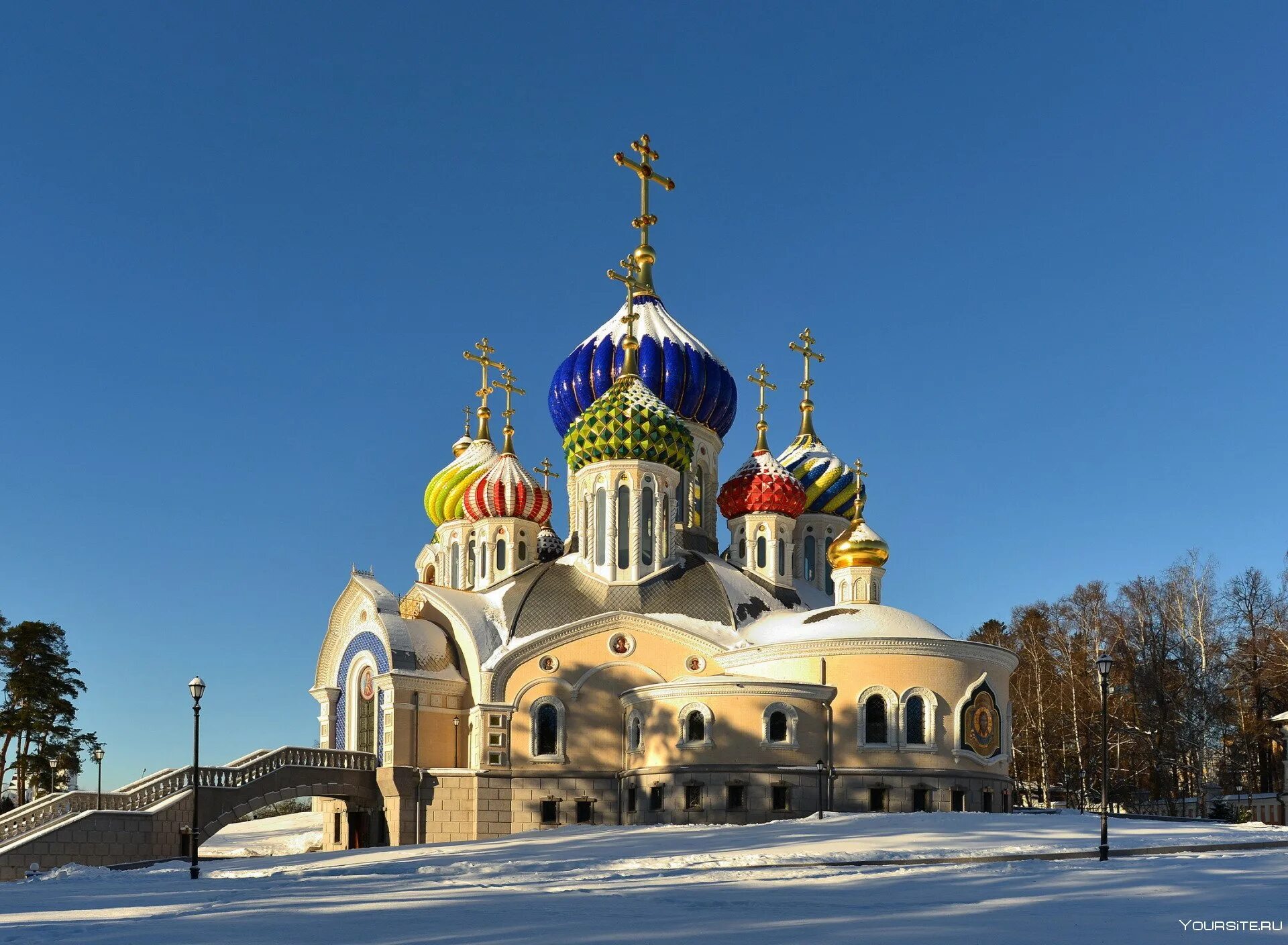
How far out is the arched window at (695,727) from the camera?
109ft

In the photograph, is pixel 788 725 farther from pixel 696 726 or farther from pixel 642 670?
pixel 642 670

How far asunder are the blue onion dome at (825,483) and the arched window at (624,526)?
812 centimetres

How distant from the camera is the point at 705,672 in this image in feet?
117

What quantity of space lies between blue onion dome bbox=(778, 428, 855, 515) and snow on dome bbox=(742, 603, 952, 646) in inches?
337

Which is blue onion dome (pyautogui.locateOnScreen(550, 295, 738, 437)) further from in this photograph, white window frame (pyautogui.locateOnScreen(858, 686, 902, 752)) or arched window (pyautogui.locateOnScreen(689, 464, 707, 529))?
white window frame (pyautogui.locateOnScreen(858, 686, 902, 752))

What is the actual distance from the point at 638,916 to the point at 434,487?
30543 mm

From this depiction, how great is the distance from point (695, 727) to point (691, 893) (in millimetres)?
16284

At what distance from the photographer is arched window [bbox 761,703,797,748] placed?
32.9 metres

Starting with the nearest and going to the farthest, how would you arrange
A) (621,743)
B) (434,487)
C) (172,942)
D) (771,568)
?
(172,942)
(621,743)
(771,568)
(434,487)

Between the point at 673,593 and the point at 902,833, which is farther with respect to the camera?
the point at 673,593

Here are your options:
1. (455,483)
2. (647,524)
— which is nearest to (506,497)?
(455,483)

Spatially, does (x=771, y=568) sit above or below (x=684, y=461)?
below

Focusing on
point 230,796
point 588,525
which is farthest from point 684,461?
point 230,796

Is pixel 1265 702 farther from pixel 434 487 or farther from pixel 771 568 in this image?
pixel 434 487
